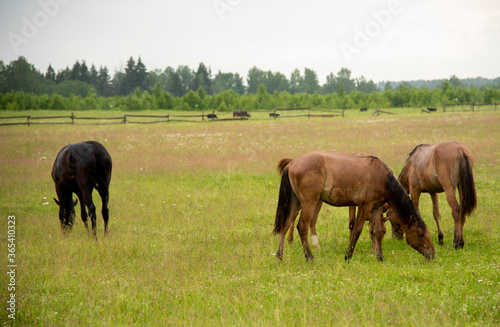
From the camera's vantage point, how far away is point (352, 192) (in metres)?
7.27

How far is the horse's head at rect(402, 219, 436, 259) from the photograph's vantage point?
7.24 meters

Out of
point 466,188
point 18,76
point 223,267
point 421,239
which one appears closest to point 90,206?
point 223,267

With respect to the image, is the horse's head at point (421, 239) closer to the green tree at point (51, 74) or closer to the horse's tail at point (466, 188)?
the horse's tail at point (466, 188)

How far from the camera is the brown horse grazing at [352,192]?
23.7 ft

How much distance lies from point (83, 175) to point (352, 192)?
5843 millimetres

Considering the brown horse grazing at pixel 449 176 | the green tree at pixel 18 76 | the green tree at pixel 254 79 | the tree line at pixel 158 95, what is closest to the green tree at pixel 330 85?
the green tree at pixel 254 79

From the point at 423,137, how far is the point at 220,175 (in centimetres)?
1370

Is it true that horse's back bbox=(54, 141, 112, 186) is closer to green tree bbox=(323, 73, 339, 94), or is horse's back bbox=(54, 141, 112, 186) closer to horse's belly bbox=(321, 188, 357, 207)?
horse's belly bbox=(321, 188, 357, 207)

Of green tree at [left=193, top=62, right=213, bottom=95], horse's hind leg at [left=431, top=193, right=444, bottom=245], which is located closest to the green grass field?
horse's hind leg at [left=431, top=193, right=444, bottom=245]

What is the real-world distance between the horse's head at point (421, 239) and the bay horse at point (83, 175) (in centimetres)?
651

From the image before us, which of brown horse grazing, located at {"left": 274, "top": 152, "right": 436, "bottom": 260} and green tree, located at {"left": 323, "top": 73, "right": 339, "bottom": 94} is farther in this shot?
green tree, located at {"left": 323, "top": 73, "right": 339, "bottom": 94}

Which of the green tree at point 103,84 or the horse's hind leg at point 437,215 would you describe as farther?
the green tree at point 103,84

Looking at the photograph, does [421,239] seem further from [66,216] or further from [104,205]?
[66,216]

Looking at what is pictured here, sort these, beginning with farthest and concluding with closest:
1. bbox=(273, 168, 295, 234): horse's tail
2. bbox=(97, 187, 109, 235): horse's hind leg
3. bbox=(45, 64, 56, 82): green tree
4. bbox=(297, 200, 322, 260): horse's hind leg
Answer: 1. bbox=(45, 64, 56, 82): green tree
2. bbox=(97, 187, 109, 235): horse's hind leg
3. bbox=(273, 168, 295, 234): horse's tail
4. bbox=(297, 200, 322, 260): horse's hind leg
